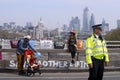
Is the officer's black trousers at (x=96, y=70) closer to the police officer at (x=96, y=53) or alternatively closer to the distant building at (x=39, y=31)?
the police officer at (x=96, y=53)

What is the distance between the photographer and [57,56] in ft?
69.1

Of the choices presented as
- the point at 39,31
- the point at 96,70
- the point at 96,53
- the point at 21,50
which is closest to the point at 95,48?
the point at 96,53

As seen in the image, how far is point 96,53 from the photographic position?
1054 centimetres

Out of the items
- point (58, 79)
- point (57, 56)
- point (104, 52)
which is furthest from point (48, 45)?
point (104, 52)

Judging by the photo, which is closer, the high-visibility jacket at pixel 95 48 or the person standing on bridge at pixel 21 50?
the high-visibility jacket at pixel 95 48

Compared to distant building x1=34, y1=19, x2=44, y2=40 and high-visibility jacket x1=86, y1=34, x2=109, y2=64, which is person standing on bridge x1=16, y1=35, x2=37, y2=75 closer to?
high-visibility jacket x1=86, y1=34, x2=109, y2=64

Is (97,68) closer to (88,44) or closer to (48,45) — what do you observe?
(88,44)

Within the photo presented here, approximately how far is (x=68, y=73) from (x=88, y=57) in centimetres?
894

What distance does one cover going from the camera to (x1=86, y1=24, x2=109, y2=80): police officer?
10430 millimetres

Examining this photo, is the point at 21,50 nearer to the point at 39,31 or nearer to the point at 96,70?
the point at 96,70

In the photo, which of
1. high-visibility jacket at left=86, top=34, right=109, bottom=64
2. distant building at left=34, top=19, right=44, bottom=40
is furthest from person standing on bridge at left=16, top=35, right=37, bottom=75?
distant building at left=34, top=19, right=44, bottom=40

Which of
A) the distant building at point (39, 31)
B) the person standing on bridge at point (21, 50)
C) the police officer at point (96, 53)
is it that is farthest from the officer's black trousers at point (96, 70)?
the distant building at point (39, 31)

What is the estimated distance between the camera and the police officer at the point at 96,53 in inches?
411

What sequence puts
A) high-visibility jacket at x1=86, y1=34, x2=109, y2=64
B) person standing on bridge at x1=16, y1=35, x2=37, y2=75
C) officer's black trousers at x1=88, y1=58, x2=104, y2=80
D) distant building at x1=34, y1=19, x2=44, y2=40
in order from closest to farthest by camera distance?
officer's black trousers at x1=88, y1=58, x2=104, y2=80, high-visibility jacket at x1=86, y1=34, x2=109, y2=64, person standing on bridge at x1=16, y1=35, x2=37, y2=75, distant building at x1=34, y1=19, x2=44, y2=40
